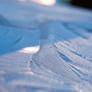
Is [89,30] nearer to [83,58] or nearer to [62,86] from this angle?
[83,58]

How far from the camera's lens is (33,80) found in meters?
0.60

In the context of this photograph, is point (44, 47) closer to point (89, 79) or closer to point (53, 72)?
point (53, 72)

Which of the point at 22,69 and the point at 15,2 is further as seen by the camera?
the point at 15,2

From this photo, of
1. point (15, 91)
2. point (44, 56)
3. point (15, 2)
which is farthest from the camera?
point (15, 2)

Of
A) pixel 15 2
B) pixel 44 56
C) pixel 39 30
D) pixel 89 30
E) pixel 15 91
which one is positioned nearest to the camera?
pixel 15 91

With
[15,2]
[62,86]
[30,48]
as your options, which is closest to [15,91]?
[62,86]

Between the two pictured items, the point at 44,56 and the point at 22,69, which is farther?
the point at 44,56

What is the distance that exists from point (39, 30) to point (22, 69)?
60 centimetres

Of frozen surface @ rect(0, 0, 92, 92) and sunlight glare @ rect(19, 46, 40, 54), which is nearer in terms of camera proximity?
frozen surface @ rect(0, 0, 92, 92)

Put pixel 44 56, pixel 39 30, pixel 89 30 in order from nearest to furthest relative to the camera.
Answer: pixel 44 56 < pixel 39 30 < pixel 89 30

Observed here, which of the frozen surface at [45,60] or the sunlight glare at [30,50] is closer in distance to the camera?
the frozen surface at [45,60]

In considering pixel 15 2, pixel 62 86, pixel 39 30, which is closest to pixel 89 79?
Result: pixel 62 86

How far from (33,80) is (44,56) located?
22 cm

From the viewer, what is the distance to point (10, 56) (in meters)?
0.75
